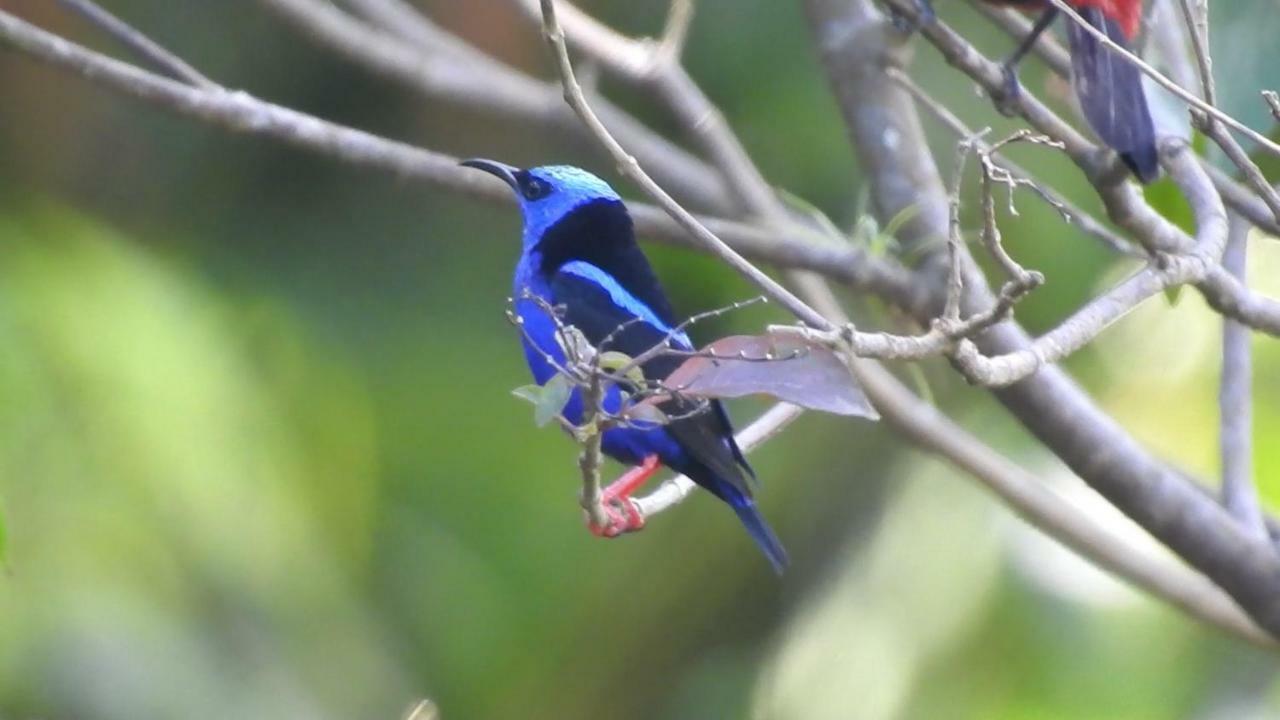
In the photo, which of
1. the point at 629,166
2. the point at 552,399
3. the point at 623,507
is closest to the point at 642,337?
the point at 623,507

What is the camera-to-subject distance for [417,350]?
16.4 ft

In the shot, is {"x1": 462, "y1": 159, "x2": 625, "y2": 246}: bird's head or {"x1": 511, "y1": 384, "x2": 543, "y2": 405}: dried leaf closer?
{"x1": 511, "y1": 384, "x2": 543, "y2": 405}: dried leaf

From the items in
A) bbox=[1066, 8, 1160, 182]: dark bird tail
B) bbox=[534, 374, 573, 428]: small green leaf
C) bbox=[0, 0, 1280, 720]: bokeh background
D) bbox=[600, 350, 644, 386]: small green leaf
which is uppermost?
bbox=[1066, 8, 1160, 182]: dark bird tail

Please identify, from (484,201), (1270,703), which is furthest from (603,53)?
(1270,703)

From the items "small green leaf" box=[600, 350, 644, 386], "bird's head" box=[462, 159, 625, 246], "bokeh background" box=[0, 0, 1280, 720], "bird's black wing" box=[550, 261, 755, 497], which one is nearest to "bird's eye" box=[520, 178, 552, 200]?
"bird's head" box=[462, 159, 625, 246]

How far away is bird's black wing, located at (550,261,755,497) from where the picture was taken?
2580 millimetres

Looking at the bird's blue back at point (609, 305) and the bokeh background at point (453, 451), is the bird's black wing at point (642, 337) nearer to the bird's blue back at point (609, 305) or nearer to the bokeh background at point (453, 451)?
the bird's blue back at point (609, 305)

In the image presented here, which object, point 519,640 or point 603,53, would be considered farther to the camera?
point 519,640

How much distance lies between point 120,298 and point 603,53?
5.23 feet

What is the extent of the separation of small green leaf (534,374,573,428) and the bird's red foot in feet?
1.75

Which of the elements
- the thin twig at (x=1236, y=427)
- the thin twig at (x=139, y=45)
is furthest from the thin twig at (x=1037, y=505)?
the thin twig at (x=139, y=45)

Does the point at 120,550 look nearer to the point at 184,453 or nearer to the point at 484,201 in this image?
the point at 184,453

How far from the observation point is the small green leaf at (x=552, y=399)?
6.05 ft

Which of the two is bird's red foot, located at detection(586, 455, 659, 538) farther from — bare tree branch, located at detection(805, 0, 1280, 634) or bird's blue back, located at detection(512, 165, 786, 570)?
bare tree branch, located at detection(805, 0, 1280, 634)
